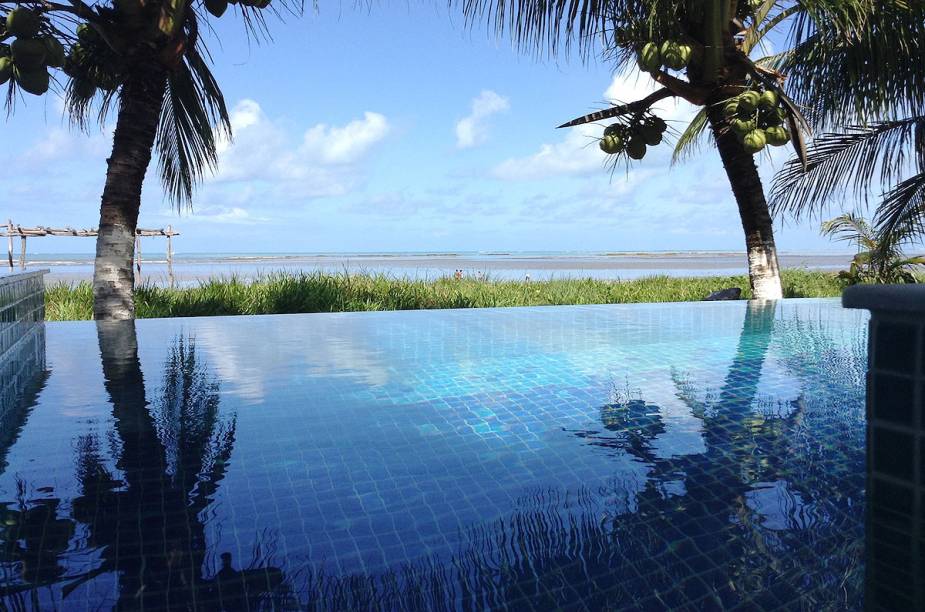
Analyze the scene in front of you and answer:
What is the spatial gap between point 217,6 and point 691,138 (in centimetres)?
704

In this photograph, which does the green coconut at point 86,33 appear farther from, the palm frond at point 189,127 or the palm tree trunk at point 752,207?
the palm tree trunk at point 752,207

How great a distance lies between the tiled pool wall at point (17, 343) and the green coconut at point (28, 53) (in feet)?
5.74

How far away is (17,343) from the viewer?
5.58 m

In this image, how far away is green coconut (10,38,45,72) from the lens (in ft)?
21.3

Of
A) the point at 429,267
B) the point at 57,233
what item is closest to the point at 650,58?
the point at 57,233

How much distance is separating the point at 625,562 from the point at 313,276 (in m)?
11.2

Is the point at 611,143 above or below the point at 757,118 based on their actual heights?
below

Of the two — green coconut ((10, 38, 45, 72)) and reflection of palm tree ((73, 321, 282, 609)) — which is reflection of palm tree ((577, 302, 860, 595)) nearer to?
reflection of palm tree ((73, 321, 282, 609))

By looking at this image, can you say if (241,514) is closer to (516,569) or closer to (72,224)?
(516,569)

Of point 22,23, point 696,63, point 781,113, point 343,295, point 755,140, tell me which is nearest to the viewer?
point 22,23

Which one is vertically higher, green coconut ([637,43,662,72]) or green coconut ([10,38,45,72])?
green coconut ([637,43,662,72])

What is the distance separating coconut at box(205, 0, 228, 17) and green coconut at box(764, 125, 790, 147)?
224 inches

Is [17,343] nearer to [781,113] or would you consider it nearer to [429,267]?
[781,113]

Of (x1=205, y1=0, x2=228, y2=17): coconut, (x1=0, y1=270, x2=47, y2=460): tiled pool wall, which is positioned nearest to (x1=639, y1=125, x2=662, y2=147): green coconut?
(x1=205, y1=0, x2=228, y2=17): coconut
